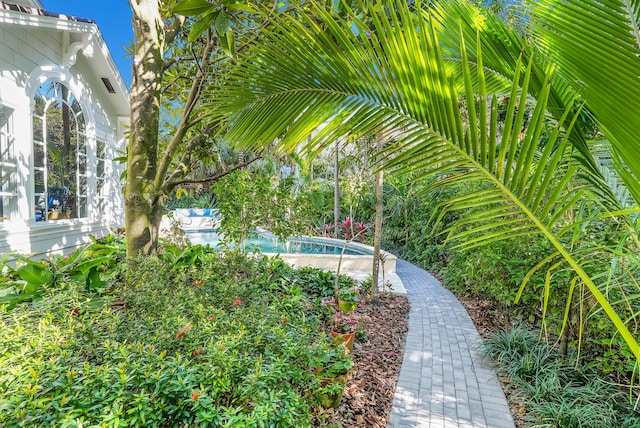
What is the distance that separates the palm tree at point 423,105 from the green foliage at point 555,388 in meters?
2.23

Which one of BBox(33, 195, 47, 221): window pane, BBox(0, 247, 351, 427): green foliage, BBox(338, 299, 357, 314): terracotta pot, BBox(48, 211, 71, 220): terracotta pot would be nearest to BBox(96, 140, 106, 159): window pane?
BBox(48, 211, 71, 220): terracotta pot

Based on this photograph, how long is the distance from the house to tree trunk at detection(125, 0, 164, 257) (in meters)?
0.87

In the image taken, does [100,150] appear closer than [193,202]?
Yes

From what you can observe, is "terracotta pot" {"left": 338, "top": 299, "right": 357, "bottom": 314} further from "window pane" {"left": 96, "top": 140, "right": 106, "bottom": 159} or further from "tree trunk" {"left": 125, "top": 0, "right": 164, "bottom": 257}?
"window pane" {"left": 96, "top": 140, "right": 106, "bottom": 159}

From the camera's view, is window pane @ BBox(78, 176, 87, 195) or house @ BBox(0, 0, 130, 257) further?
window pane @ BBox(78, 176, 87, 195)

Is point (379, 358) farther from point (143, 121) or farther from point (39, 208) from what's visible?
point (39, 208)

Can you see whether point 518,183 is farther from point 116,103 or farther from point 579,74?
point 116,103

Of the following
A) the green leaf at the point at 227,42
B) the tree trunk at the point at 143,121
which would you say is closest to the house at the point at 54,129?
the tree trunk at the point at 143,121

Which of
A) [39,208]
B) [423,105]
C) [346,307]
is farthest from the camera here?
[39,208]

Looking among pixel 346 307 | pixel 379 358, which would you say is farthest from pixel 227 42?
pixel 346 307

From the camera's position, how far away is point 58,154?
6.25m

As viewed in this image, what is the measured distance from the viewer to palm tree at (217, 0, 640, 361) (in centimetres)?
119

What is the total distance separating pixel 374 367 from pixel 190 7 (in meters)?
3.81

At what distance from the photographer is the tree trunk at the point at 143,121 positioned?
3533mm
